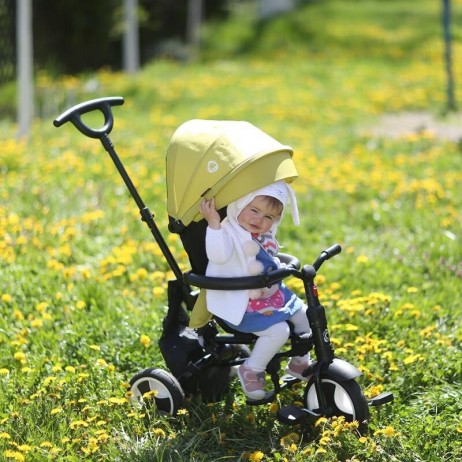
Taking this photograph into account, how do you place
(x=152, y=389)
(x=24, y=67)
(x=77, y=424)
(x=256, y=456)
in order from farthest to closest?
(x=24, y=67)
(x=152, y=389)
(x=77, y=424)
(x=256, y=456)

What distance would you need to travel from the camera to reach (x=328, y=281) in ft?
16.7

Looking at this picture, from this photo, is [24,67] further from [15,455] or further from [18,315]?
[15,455]

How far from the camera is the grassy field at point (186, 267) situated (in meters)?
3.44

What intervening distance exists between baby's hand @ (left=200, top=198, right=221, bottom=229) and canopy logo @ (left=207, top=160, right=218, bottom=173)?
118mm

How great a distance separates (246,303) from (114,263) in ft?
6.05

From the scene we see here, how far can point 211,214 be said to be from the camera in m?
3.46

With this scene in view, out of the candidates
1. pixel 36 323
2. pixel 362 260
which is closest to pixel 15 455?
pixel 36 323

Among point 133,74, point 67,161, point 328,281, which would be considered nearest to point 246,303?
point 328,281

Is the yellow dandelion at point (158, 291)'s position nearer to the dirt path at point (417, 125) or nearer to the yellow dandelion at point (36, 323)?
the yellow dandelion at point (36, 323)

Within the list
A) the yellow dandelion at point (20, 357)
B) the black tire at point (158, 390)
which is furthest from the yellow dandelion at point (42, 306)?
the black tire at point (158, 390)

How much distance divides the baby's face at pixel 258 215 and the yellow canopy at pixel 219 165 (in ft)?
0.24

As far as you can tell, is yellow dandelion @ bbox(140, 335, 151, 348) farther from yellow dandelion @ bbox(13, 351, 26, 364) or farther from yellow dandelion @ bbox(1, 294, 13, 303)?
yellow dandelion @ bbox(1, 294, 13, 303)

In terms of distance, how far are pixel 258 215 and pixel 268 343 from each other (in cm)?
51

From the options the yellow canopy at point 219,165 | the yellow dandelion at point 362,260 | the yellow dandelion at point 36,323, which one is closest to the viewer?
the yellow canopy at point 219,165
